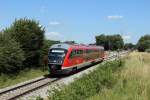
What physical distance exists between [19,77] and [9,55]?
192cm

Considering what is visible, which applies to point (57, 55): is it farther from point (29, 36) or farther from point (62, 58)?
point (29, 36)

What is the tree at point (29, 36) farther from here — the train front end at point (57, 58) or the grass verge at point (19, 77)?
the train front end at point (57, 58)

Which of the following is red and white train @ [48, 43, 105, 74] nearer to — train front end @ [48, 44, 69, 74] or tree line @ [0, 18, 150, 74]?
train front end @ [48, 44, 69, 74]

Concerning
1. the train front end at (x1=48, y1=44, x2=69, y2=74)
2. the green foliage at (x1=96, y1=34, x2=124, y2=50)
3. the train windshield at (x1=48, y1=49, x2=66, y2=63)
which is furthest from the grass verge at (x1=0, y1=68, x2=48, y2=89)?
the green foliage at (x1=96, y1=34, x2=124, y2=50)

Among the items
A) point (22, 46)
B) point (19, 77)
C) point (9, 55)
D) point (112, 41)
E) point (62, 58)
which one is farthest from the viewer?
point (112, 41)

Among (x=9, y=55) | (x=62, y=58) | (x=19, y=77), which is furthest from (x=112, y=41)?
(x=9, y=55)

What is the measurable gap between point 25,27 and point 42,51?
4.12 meters

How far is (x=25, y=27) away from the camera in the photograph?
1302 inches

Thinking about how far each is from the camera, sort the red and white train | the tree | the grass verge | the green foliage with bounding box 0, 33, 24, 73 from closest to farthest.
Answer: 1. the grass verge
2. the green foliage with bounding box 0, 33, 24, 73
3. the red and white train
4. the tree

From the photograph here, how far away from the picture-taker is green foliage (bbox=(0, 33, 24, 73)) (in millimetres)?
27859

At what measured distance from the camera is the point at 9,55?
2891 centimetres

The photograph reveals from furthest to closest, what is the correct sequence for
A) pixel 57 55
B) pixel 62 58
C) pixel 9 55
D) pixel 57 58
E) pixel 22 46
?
pixel 22 46, pixel 57 55, pixel 57 58, pixel 62 58, pixel 9 55

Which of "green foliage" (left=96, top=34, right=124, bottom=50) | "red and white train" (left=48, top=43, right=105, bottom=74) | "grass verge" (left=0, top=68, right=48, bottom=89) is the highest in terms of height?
"green foliage" (left=96, top=34, right=124, bottom=50)

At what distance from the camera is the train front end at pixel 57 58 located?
30453 millimetres
